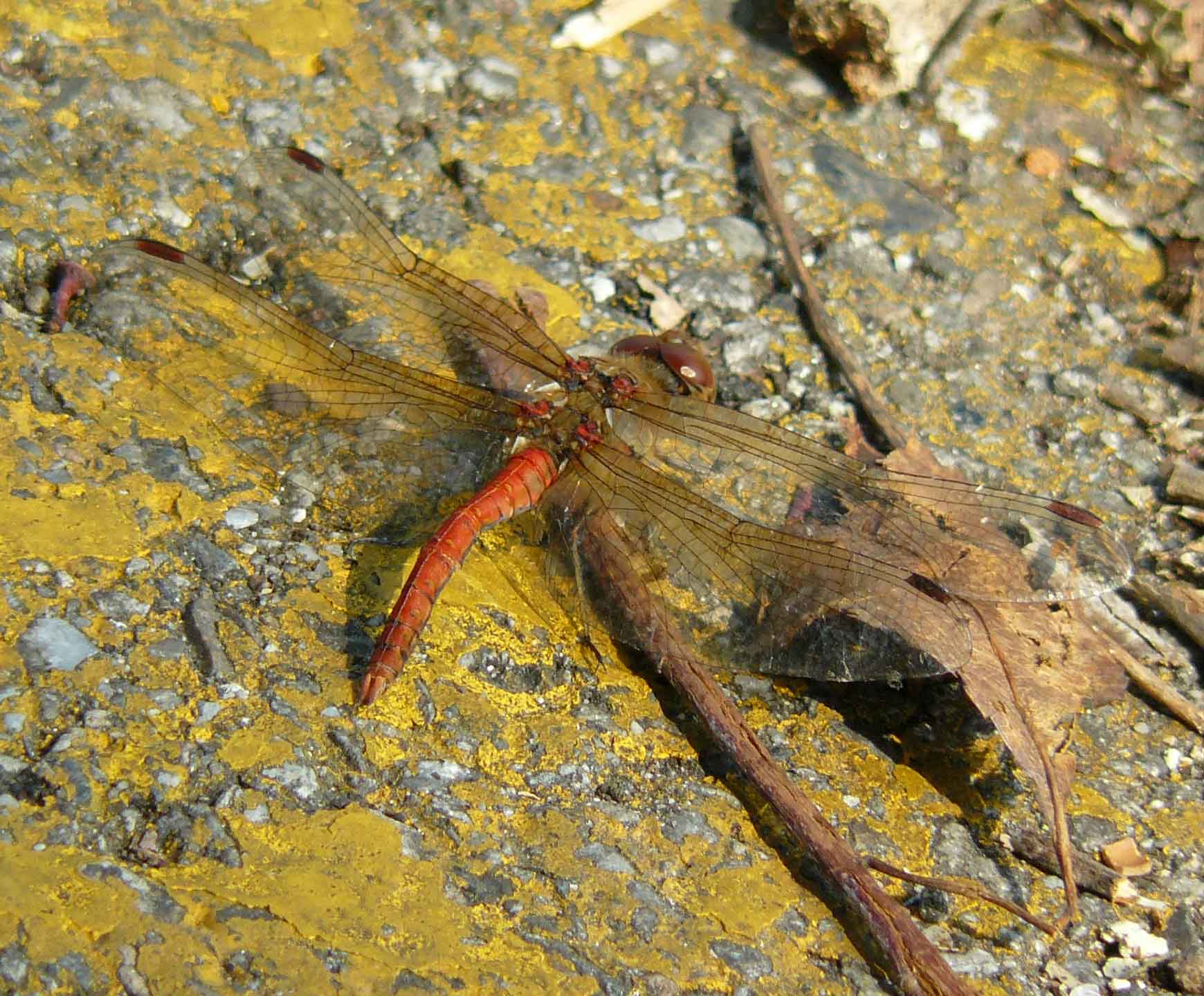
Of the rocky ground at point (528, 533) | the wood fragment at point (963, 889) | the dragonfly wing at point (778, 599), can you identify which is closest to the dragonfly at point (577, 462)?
the dragonfly wing at point (778, 599)

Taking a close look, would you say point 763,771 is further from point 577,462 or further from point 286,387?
point 286,387

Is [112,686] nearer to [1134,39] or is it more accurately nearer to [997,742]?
[997,742]

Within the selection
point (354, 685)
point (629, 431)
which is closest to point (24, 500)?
point (354, 685)

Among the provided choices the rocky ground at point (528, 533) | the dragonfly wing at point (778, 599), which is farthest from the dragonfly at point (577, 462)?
the rocky ground at point (528, 533)

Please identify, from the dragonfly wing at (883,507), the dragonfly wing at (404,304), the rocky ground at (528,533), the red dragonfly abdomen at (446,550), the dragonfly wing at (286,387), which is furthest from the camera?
the dragonfly wing at (404,304)

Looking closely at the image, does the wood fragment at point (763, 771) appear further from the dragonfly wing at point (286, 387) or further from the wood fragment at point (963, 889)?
the dragonfly wing at point (286, 387)

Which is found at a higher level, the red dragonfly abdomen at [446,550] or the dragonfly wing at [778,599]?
the dragonfly wing at [778,599]

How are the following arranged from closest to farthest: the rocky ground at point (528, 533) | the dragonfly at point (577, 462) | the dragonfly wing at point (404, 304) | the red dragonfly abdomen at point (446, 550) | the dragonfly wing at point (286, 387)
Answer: the rocky ground at point (528, 533) < the red dragonfly abdomen at point (446, 550) < the dragonfly at point (577, 462) < the dragonfly wing at point (286, 387) < the dragonfly wing at point (404, 304)

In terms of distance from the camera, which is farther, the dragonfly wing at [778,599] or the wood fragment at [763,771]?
the dragonfly wing at [778,599]
